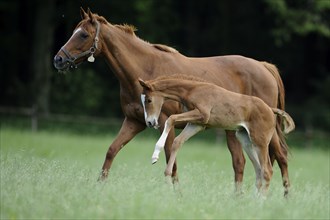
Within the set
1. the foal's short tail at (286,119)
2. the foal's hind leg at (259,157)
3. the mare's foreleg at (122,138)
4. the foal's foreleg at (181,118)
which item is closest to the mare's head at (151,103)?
the foal's foreleg at (181,118)

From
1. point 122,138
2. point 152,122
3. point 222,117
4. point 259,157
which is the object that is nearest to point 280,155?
point 259,157

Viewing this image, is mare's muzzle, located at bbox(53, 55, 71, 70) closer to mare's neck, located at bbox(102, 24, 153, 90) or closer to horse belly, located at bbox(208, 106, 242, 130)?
mare's neck, located at bbox(102, 24, 153, 90)

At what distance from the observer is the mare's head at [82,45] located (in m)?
11.0

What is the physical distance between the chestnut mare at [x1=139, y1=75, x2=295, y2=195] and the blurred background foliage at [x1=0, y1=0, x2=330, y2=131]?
18.8 m

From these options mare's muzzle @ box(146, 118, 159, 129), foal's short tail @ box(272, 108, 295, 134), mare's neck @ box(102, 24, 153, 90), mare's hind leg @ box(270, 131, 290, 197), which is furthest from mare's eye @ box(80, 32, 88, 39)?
mare's hind leg @ box(270, 131, 290, 197)

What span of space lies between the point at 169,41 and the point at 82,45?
24.8m

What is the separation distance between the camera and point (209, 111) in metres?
9.98

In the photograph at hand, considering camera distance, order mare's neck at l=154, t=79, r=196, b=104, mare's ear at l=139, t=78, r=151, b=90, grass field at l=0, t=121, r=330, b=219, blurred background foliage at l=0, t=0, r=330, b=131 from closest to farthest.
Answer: grass field at l=0, t=121, r=330, b=219, mare's ear at l=139, t=78, r=151, b=90, mare's neck at l=154, t=79, r=196, b=104, blurred background foliage at l=0, t=0, r=330, b=131

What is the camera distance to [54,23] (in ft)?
103

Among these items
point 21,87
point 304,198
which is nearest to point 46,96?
point 21,87

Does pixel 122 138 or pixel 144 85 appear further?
pixel 122 138

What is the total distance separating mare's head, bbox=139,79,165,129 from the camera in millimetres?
9984

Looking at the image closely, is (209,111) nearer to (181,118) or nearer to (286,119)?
(181,118)

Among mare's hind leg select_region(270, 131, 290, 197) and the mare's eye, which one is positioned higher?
the mare's eye
